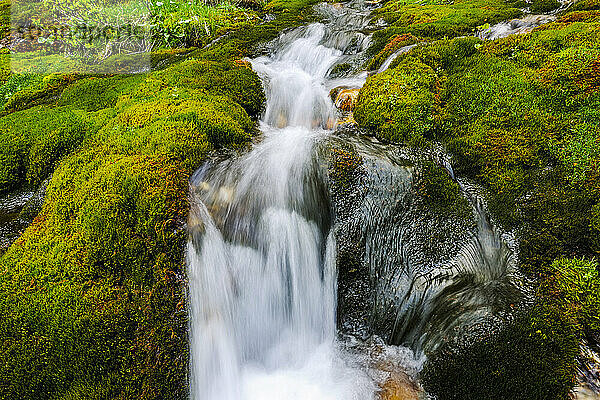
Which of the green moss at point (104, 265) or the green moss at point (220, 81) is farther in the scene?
the green moss at point (220, 81)

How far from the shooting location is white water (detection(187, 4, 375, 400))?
409cm

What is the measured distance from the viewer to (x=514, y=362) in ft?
11.6

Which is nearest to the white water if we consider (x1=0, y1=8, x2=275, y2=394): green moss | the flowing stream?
the flowing stream

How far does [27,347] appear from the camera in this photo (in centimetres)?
323

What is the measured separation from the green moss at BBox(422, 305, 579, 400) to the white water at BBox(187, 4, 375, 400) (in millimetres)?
1061

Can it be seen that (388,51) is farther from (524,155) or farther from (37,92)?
(37,92)

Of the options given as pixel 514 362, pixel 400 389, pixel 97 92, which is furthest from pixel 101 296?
pixel 97 92

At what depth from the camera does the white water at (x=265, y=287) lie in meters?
4.09

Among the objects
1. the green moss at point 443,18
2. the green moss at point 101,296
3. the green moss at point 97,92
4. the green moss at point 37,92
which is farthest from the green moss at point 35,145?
the green moss at point 443,18

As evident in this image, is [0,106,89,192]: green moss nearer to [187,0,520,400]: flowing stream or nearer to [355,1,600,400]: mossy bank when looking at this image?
[187,0,520,400]: flowing stream

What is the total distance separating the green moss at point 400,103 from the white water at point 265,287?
1615 mm

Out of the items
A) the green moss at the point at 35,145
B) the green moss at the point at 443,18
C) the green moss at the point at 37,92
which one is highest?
the green moss at the point at 443,18

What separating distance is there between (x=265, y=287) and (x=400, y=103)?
14.2 feet

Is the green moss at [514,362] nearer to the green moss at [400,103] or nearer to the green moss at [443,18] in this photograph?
the green moss at [400,103]
